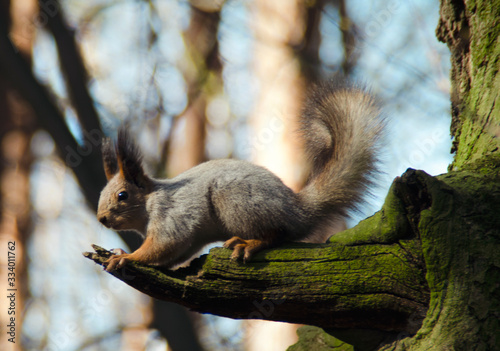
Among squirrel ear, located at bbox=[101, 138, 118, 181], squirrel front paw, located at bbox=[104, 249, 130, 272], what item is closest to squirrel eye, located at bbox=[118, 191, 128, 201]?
squirrel ear, located at bbox=[101, 138, 118, 181]

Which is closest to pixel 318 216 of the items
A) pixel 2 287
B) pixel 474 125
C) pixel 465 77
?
pixel 474 125

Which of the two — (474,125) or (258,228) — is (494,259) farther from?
(258,228)

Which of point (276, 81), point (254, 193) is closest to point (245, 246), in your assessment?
point (254, 193)

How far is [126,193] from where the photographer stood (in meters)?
2.29

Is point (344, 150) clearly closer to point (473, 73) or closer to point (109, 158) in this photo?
point (473, 73)

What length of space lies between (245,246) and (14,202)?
5.48 m

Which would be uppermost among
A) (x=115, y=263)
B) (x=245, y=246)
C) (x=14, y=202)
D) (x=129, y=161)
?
(x=14, y=202)

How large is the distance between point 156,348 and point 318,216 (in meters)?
3.24

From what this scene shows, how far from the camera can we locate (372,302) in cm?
161

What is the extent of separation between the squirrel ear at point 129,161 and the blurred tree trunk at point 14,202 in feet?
12.8

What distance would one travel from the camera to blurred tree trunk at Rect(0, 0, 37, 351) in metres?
5.76

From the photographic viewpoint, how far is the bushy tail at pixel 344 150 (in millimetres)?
2154

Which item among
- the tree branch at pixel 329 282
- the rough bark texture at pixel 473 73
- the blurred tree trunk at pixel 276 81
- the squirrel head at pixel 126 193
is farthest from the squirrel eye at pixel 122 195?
the blurred tree trunk at pixel 276 81

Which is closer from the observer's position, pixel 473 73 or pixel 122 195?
pixel 473 73
